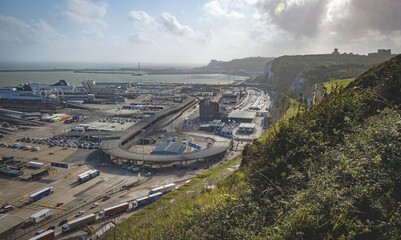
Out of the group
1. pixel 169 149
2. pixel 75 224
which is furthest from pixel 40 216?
pixel 169 149

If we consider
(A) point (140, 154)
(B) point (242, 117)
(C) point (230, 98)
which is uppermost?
(C) point (230, 98)

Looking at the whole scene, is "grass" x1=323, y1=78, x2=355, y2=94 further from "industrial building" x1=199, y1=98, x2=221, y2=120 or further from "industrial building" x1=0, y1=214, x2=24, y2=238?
"industrial building" x1=199, y1=98, x2=221, y2=120

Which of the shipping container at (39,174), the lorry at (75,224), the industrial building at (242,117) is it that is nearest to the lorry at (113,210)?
the lorry at (75,224)

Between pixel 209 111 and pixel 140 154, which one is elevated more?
pixel 209 111

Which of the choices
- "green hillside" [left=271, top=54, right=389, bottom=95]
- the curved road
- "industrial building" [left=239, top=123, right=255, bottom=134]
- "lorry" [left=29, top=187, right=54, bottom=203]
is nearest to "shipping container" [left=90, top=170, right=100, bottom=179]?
the curved road

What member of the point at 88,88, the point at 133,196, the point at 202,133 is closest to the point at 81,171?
the point at 133,196

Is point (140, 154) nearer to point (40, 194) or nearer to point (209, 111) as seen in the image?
point (40, 194)

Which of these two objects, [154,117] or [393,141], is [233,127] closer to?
[154,117]
